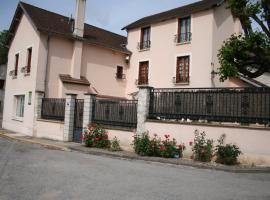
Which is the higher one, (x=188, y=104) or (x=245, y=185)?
(x=188, y=104)

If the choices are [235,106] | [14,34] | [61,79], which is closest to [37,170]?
[235,106]

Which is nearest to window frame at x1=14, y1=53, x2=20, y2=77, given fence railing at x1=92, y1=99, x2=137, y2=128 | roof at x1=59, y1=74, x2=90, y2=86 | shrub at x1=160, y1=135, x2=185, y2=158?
roof at x1=59, y1=74, x2=90, y2=86

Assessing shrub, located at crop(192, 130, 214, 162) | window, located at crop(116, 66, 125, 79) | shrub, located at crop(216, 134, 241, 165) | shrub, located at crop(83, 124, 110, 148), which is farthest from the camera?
window, located at crop(116, 66, 125, 79)

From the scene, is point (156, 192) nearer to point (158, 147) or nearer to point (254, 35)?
point (158, 147)

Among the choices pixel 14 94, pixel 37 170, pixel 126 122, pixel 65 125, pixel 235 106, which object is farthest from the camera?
pixel 14 94

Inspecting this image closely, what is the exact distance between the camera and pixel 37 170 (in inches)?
332

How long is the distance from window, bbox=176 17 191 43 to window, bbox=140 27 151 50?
109 inches

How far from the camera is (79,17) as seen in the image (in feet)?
69.9

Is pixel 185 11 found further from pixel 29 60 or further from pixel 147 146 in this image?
pixel 147 146

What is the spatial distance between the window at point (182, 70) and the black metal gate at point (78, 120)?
710 cm

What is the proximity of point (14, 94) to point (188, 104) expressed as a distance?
49.9 feet

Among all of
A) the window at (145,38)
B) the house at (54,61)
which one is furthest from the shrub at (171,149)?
the window at (145,38)

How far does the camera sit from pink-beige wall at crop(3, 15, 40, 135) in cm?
1958

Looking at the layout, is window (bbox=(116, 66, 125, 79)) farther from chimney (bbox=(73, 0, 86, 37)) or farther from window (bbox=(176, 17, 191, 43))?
window (bbox=(176, 17, 191, 43))
